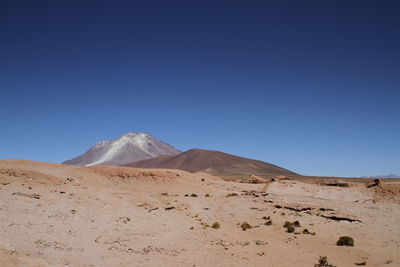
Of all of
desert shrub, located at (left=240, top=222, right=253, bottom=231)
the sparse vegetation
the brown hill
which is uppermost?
the brown hill

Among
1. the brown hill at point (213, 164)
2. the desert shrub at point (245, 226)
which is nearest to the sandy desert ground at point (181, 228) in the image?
the desert shrub at point (245, 226)

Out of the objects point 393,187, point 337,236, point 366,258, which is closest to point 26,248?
point 366,258

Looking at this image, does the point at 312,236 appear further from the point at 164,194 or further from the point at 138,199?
the point at 164,194

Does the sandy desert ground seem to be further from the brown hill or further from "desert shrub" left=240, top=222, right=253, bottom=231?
the brown hill

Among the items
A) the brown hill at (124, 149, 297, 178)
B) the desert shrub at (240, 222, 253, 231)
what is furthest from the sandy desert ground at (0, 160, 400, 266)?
the brown hill at (124, 149, 297, 178)

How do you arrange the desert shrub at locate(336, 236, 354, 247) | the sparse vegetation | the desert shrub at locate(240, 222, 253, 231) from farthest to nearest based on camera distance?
the desert shrub at locate(240, 222, 253, 231) < the desert shrub at locate(336, 236, 354, 247) < the sparse vegetation

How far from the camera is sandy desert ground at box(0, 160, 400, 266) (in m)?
10.7

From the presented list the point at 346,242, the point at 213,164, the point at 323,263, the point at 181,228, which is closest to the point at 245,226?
the point at 181,228

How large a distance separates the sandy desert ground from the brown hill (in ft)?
349

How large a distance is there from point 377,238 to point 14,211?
1803 cm

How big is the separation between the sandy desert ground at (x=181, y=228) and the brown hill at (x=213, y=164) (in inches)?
4193

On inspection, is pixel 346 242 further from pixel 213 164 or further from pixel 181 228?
pixel 213 164

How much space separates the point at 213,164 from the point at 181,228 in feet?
434

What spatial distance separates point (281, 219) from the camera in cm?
1873
